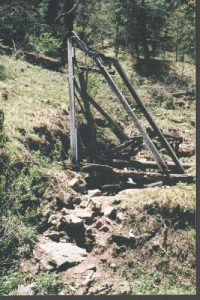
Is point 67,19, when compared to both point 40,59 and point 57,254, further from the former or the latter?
point 57,254

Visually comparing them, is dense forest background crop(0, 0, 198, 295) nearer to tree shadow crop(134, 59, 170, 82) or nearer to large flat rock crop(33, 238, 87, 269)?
large flat rock crop(33, 238, 87, 269)

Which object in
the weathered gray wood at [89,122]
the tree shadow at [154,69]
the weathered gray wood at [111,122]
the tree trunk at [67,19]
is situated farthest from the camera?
the tree shadow at [154,69]

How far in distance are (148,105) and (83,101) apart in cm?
357

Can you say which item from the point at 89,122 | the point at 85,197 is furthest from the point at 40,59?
the point at 85,197

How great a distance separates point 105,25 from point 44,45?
15.4 feet

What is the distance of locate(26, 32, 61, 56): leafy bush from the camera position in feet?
44.8

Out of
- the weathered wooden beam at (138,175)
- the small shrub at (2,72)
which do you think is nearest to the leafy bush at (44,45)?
the small shrub at (2,72)

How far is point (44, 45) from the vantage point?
1376 centimetres

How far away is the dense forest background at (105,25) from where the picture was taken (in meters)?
13.6

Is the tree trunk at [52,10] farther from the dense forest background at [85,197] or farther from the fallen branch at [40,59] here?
the fallen branch at [40,59]

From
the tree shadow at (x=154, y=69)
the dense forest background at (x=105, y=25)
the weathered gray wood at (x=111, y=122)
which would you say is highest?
the dense forest background at (x=105, y=25)

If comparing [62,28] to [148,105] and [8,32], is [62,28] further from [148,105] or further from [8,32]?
[148,105]

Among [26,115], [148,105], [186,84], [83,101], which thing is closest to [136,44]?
[186,84]

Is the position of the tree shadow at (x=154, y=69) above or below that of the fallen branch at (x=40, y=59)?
below
